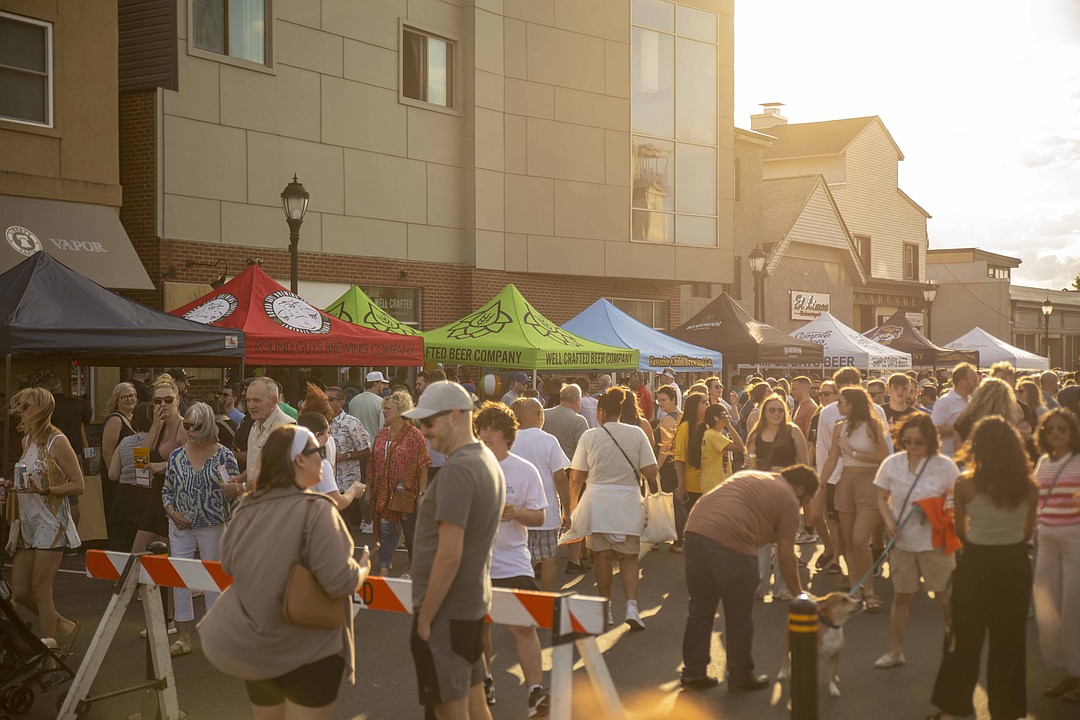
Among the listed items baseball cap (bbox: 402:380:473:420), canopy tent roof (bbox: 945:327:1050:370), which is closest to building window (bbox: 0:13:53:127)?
baseball cap (bbox: 402:380:473:420)

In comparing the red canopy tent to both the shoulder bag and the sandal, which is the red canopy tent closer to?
the shoulder bag

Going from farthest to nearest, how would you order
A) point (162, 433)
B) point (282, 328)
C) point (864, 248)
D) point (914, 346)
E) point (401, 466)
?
point (864, 248) < point (914, 346) < point (282, 328) < point (401, 466) < point (162, 433)

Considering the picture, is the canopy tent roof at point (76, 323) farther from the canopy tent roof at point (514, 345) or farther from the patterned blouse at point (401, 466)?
the canopy tent roof at point (514, 345)

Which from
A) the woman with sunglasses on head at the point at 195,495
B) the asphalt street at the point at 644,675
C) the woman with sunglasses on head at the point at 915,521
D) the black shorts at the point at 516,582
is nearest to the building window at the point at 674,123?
the asphalt street at the point at 644,675

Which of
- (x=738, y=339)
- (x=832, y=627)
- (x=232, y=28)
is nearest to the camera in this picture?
(x=832, y=627)

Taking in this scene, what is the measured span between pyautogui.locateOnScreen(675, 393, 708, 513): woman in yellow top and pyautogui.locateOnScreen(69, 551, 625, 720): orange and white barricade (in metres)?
5.82

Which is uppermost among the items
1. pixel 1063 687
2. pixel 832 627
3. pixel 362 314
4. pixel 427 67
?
pixel 427 67

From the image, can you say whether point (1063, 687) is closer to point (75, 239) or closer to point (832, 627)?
point (832, 627)

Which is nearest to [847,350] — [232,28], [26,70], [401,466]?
[232,28]

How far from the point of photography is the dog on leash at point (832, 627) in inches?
250

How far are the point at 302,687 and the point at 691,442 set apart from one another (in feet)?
25.6

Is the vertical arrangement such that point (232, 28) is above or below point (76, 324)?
above

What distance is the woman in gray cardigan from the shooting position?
4.41 meters

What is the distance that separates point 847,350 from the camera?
28.4 metres
